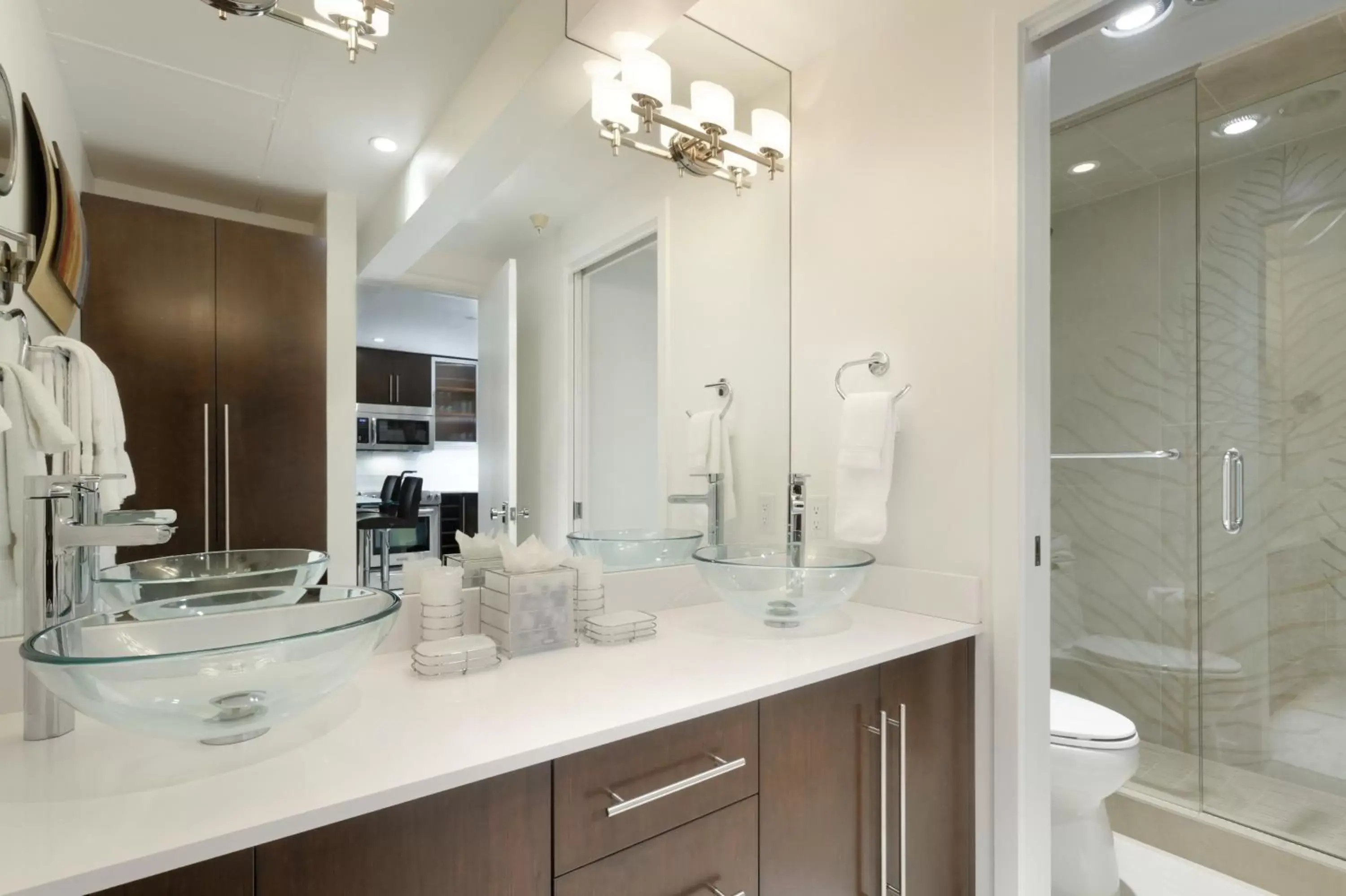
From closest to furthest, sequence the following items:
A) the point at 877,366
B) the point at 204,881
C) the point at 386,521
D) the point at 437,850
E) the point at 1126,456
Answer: the point at 204,881
the point at 437,850
the point at 386,521
the point at 877,366
the point at 1126,456

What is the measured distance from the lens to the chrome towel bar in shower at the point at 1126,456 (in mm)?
2600

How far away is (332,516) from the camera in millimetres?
1224

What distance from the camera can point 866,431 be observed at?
5.27 ft

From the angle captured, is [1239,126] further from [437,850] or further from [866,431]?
[437,850]

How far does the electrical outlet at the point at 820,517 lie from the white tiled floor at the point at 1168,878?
128 cm

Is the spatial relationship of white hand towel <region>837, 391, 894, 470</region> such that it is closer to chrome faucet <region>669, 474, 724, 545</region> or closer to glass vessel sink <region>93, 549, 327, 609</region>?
chrome faucet <region>669, 474, 724, 545</region>

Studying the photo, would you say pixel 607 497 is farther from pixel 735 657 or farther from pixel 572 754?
pixel 572 754

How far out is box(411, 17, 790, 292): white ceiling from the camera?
4.72ft

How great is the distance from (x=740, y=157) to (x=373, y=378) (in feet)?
3.85

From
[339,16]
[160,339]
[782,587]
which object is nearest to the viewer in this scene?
[160,339]

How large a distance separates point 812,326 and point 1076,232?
1759 mm

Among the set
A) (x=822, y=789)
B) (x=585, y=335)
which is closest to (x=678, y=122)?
(x=585, y=335)

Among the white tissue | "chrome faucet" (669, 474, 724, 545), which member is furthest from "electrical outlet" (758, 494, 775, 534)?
the white tissue

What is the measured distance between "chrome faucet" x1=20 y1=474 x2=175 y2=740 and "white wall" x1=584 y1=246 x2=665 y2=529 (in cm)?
92
